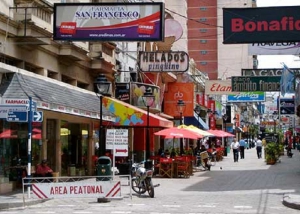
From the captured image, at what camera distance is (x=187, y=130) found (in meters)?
30.0

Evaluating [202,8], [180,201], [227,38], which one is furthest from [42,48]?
[202,8]

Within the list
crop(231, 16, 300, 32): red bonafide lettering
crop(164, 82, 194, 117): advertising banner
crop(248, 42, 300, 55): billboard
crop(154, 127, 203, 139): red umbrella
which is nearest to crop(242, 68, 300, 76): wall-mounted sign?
crop(248, 42, 300, 55): billboard

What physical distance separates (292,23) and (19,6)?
9.41 meters

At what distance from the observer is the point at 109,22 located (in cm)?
1992

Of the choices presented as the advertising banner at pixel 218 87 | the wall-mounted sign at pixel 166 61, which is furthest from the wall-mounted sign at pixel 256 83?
the wall-mounted sign at pixel 166 61

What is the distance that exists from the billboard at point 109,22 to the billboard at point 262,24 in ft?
8.56

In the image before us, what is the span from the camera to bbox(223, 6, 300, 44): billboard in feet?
66.2

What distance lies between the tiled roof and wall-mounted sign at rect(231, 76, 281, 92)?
12.8 meters

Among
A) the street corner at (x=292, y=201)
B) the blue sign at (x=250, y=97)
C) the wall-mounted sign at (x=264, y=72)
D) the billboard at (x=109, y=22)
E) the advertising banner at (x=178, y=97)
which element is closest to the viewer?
the street corner at (x=292, y=201)

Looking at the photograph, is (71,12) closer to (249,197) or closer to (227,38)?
(227,38)

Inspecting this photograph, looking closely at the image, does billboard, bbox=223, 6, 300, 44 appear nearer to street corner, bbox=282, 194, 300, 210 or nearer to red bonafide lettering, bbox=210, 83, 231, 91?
street corner, bbox=282, 194, 300, 210

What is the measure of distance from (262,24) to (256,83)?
15375 millimetres

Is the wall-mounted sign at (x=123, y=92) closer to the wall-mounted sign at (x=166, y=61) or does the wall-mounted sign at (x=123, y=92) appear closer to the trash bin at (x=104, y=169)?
the wall-mounted sign at (x=166, y=61)

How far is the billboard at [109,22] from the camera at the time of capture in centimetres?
1977
